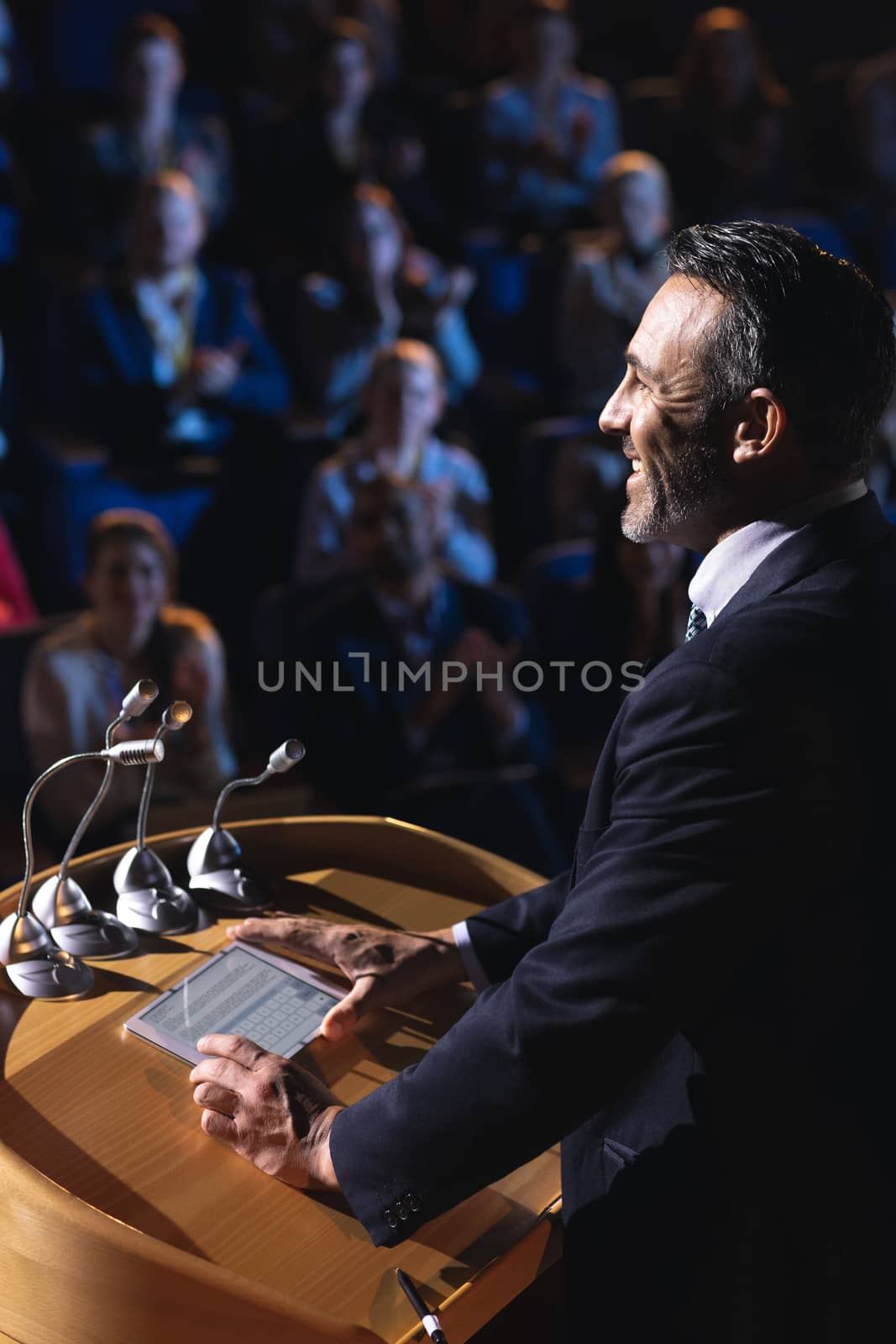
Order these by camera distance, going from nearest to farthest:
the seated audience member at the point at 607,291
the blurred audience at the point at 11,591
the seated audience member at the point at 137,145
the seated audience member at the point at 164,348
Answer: the blurred audience at the point at 11,591
the seated audience member at the point at 164,348
the seated audience member at the point at 137,145
the seated audience member at the point at 607,291

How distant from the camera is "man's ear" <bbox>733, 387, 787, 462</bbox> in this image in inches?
24.6

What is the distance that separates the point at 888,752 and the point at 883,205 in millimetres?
2361

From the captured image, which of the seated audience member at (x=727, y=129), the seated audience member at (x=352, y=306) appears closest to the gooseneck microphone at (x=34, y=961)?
the seated audience member at (x=352, y=306)

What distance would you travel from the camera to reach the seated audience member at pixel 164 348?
2.09m

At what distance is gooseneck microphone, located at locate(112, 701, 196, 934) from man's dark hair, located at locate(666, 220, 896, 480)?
1.36ft

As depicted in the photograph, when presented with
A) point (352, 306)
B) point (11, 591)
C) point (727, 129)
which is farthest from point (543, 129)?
point (11, 591)

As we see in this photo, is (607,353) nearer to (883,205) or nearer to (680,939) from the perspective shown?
(883,205)

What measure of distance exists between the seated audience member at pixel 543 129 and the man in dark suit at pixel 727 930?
2.12 meters

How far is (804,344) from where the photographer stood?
63 centimetres

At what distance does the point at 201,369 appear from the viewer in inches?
86.1

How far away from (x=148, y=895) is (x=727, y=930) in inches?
17.1

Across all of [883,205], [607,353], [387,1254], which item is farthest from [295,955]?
[883,205]

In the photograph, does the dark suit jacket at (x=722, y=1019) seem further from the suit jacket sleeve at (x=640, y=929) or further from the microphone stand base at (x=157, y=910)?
the microphone stand base at (x=157, y=910)

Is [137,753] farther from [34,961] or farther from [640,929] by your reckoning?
[640,929]
